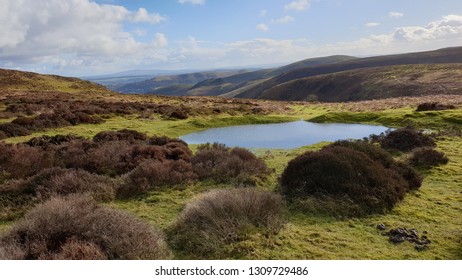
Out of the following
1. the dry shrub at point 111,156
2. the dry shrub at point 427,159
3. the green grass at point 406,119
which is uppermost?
the dry shrub at point 111,156

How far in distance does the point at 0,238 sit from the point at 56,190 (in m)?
4.65

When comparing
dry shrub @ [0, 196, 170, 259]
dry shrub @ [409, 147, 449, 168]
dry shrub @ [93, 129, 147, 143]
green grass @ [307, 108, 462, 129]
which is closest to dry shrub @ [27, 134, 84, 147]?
dry shrub @ [93, 129, 147, 143]

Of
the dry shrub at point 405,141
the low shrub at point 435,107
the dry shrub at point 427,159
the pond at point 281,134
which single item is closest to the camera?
the dry shrub at point 427,159

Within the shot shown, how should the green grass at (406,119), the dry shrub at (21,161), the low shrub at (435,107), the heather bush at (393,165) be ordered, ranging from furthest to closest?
1. the low shrub at (435,107)
2. the green grass at (406,119)
3. the dry shrub at (21,161)
4. the heather bush at (393,165)

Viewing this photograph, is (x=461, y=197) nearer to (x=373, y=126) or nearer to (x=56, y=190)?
(x=56, y=190)

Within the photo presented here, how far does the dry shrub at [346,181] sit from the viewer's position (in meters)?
11.9

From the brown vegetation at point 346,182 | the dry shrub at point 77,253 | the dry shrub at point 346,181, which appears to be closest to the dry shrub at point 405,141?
the brown vegetation at point 346,182

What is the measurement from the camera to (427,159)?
18047mm

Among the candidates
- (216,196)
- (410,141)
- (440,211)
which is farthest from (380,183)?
(410,141)

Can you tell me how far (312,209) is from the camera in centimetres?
1164

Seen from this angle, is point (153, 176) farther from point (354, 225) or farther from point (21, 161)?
point (354, 225)

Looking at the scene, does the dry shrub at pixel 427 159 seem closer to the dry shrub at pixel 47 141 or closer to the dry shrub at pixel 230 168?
the dry shrub at pixel 230 168

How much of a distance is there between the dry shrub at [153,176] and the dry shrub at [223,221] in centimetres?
422

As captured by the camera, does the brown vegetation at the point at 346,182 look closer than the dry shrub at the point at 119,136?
Yes
